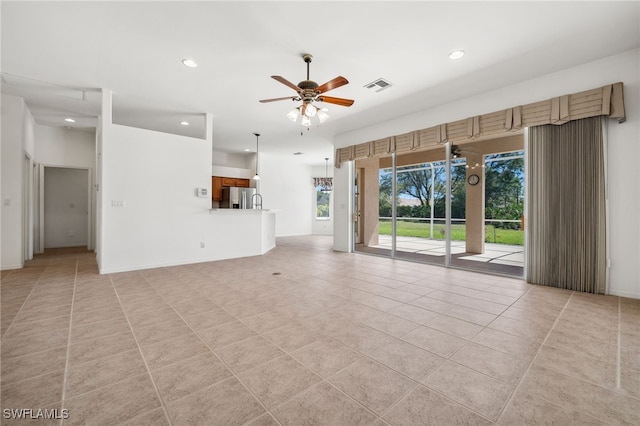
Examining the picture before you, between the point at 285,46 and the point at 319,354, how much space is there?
3.31 metres

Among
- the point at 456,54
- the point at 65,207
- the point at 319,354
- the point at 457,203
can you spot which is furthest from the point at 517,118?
the point at 65,207

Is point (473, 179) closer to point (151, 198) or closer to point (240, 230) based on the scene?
point (240, 230)

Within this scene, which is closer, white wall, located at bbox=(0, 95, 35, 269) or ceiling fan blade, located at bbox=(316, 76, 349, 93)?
ceiling fan blade, located at bbox=(316, 76, 349, 93)

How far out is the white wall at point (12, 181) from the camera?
4.84 m

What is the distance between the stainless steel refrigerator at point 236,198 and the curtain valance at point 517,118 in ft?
16.4

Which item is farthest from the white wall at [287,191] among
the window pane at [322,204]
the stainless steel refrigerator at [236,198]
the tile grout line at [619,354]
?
the tile grout line at [619,354]

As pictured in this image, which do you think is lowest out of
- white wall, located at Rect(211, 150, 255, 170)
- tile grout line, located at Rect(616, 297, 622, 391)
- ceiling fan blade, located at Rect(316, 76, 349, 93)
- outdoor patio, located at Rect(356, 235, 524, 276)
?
tile grout line, located at Rect(616, 297, 622, 391)

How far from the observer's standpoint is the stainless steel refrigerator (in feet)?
29.7

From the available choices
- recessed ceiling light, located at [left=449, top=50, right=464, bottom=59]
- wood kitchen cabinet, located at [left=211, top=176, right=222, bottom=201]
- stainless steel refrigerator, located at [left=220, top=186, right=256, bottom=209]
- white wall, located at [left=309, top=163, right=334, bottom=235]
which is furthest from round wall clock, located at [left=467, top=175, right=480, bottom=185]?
wood kitchen cabinet, located at [left=211, top=176, right=222, bottom=201]

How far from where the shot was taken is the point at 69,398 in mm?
1574

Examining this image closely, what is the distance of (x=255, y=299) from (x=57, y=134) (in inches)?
282

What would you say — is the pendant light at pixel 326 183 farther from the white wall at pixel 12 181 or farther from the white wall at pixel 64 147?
the white wall at pixel 12 181

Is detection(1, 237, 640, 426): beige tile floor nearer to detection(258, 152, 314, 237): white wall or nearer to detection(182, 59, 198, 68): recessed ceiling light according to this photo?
detection(182, 59, 198, 68): recessed ceiling light

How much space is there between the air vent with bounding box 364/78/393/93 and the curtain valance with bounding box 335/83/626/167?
1.47 metres
